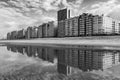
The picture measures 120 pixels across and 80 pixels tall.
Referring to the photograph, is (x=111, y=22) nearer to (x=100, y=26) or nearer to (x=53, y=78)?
(x=100, y=26)

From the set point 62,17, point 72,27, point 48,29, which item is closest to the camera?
point 72,27

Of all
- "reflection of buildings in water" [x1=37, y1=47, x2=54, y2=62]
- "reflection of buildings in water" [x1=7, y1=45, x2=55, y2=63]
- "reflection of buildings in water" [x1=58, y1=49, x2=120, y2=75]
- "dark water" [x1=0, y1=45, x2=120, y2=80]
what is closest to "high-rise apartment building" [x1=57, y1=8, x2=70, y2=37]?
"reflection of buildings in water" [x1=7, y1=45, x2=55, y2=63]

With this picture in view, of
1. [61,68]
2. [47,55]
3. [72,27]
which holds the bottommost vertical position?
[47,55]

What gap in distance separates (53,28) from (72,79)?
132m

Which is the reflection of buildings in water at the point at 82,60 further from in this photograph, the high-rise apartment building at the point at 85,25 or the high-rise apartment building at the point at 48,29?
the high-rise apartment building at the point at 48,29

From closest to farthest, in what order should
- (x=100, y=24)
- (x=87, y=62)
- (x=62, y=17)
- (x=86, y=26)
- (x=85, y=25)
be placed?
(x=87, y=62)
(x=100, y=24)
(x=86, y=26)
(x=85, y=25)
(x=62, y=17)

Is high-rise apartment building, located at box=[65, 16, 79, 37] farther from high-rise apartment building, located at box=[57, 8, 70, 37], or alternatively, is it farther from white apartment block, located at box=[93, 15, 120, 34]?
white apartment block, located at box=[93, 15, 120, 34]

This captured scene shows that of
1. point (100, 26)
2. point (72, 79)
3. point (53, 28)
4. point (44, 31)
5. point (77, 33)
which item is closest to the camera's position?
point (72, 79)

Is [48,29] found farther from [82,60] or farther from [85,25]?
[82,60]

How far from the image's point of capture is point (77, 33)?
108125mm

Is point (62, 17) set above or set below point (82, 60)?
above

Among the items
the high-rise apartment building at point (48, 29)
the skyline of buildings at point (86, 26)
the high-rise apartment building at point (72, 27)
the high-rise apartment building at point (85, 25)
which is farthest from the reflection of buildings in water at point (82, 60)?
the high-rise apartment building at point (48, 29)

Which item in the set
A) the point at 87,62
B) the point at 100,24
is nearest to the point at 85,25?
the point at 100,24

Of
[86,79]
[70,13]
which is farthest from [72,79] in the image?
[70,13]
